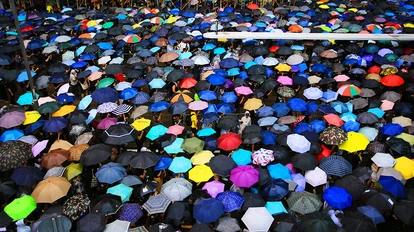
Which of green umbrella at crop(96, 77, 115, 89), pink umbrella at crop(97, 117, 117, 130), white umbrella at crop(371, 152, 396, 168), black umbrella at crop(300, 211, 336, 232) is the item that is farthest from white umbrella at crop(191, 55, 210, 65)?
black umbrella at crop(300, 211, 336, 232)

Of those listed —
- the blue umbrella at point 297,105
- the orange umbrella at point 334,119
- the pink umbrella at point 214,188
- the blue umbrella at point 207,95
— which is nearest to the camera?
the pink umbrella at point 214,188

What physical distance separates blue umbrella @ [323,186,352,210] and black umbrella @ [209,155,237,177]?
84.7 inches

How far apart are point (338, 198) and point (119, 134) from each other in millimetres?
5409

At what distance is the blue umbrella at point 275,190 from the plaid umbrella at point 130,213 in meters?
2.65

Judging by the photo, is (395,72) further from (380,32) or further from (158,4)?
(158,4)

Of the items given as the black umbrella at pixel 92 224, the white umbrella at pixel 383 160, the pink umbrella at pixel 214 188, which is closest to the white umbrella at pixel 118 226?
the black umbrella at pixel 92 224

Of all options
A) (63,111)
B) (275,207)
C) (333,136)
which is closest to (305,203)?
(275,207)

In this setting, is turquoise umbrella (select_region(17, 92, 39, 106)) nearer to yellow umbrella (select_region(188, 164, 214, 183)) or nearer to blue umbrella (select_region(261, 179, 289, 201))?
yellow umbrella (select_region(188, 164, 214, 183))

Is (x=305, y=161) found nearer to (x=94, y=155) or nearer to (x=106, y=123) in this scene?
(x=94, y=155)

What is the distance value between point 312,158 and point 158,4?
1708cm

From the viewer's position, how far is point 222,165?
8.55 m

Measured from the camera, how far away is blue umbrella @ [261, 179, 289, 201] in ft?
25.6

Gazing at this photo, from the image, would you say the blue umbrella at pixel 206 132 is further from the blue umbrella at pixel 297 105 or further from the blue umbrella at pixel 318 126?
the blue umbrella at pixel 318 126

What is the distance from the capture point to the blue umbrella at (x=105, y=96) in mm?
11336
